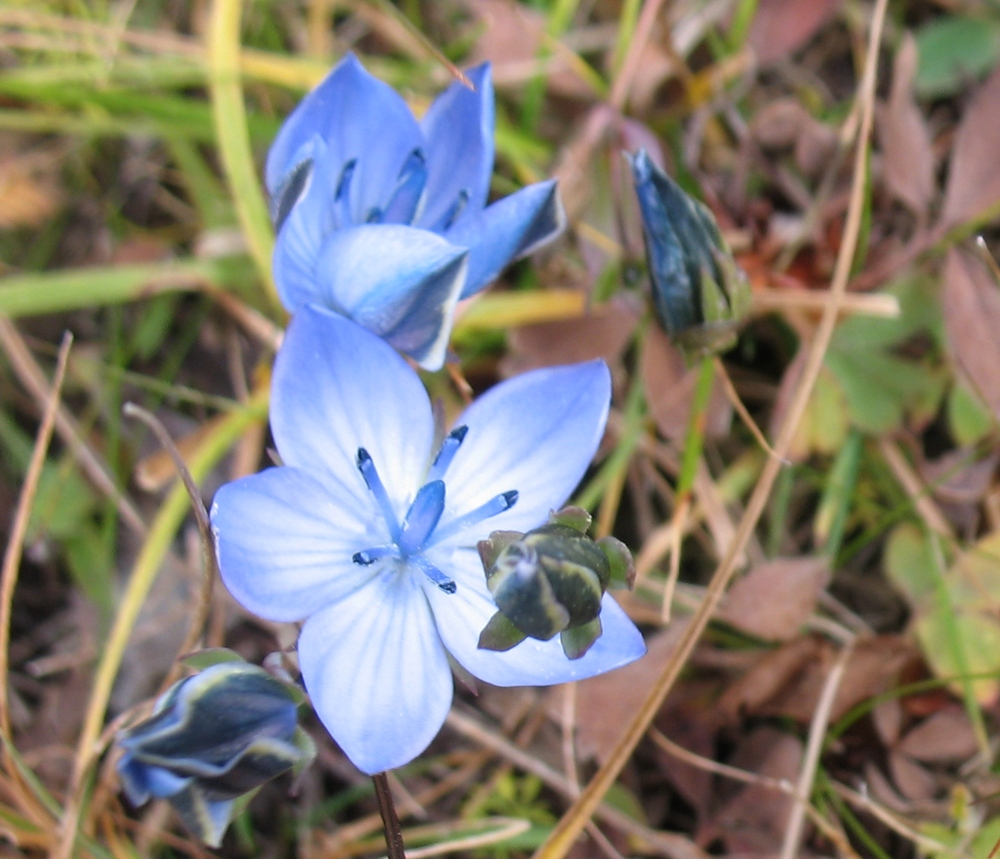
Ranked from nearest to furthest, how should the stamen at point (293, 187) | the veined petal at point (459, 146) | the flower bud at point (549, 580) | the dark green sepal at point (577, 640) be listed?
the flower bud at point (549, 580) → the dark green sepal at point (577, 640) → the stamen at point (293, 187) → the veined petal at point (459, 146)

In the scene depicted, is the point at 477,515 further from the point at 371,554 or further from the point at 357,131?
the point at 357,131

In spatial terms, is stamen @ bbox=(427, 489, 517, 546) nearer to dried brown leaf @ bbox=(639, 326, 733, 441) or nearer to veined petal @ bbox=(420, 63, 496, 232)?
veined petal @ bbox=(420, 63, 496, 232)

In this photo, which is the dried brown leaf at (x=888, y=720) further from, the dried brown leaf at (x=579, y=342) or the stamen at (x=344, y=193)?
the stamen at (x=344, y=193)

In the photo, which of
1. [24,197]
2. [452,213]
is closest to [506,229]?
[452,213]

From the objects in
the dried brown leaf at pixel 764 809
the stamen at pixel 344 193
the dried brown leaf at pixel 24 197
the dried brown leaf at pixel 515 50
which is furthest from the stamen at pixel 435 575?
the dried brown leaf at pixel 24 197

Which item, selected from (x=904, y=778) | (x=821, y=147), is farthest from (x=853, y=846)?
(x=821, y=147)
